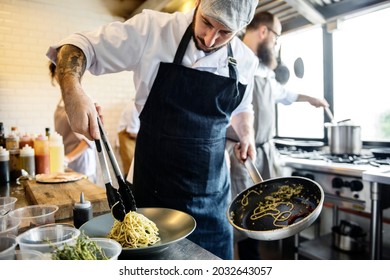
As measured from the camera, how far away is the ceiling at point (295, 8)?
1033mm

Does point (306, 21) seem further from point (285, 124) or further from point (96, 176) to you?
point (96, 176)

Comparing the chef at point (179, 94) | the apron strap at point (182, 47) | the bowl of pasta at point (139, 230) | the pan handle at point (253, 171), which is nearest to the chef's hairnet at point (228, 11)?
the chef at point (179, 94)

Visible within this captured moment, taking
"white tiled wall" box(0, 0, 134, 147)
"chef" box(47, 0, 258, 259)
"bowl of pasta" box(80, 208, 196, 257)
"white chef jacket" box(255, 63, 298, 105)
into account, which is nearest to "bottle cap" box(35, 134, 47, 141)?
"white tiled wall" box(0, 0, 134, 147)

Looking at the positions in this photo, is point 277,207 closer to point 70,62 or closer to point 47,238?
point 47,238

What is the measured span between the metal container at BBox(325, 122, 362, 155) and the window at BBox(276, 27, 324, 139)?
21 centimetres

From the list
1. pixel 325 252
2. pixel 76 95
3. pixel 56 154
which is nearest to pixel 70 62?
pixel 76 95

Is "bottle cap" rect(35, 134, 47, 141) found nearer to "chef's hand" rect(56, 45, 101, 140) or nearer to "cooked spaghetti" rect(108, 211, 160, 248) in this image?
"chef's hand" rect(56, 45, 101, 140)

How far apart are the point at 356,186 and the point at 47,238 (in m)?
1.26

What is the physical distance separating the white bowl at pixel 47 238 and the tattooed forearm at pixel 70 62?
37 centimetres

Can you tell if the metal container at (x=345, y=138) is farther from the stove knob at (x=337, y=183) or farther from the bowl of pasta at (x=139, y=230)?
the bowl of pasta at (x=139, y=230)

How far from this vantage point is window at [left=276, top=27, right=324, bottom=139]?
1553mm

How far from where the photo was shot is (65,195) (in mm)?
896
